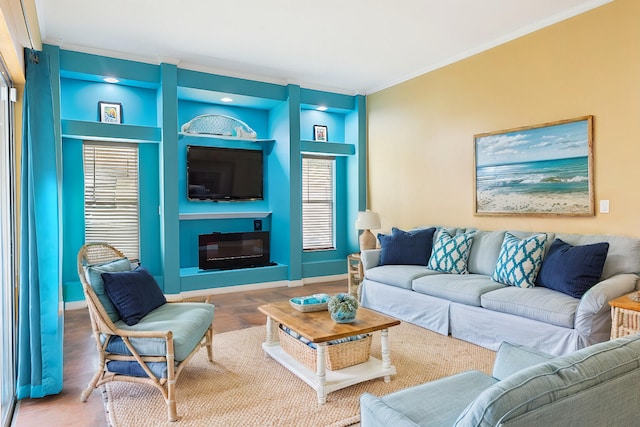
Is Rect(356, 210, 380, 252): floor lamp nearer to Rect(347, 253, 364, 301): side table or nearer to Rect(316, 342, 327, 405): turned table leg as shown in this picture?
Rect(347, 253, 364, 301): side table

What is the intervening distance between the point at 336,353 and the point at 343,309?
30cm

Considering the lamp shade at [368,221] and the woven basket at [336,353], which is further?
the lamp shade at [368,221]

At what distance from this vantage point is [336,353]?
282 centimetres

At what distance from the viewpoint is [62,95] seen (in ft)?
16.2

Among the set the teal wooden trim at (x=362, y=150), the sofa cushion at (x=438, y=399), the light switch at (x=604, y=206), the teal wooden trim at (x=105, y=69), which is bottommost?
the sofa cushion at (x=438, y=399)

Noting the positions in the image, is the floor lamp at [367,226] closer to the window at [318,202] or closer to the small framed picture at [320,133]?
the window at [318,202]

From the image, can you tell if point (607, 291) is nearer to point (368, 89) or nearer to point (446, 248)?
point (446, 248)

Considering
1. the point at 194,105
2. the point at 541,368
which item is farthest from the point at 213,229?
the point at 541,368

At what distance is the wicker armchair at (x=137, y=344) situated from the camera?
245 cm

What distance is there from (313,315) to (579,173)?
9.32 feet

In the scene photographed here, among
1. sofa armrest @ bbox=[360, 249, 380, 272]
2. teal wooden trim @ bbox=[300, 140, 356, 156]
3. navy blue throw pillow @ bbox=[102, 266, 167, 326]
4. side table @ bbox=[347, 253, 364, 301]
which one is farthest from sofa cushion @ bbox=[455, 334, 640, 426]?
teal wooden trim @ bbox=[300, 140, 356, 156]

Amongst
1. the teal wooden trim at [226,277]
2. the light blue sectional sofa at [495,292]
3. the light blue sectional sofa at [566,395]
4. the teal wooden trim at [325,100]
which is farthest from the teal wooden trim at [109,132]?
the light blue sectional sofa at [566,395]

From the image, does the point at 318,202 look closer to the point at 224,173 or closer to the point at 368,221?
the point at 368,221

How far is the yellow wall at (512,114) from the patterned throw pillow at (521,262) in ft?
2.03
